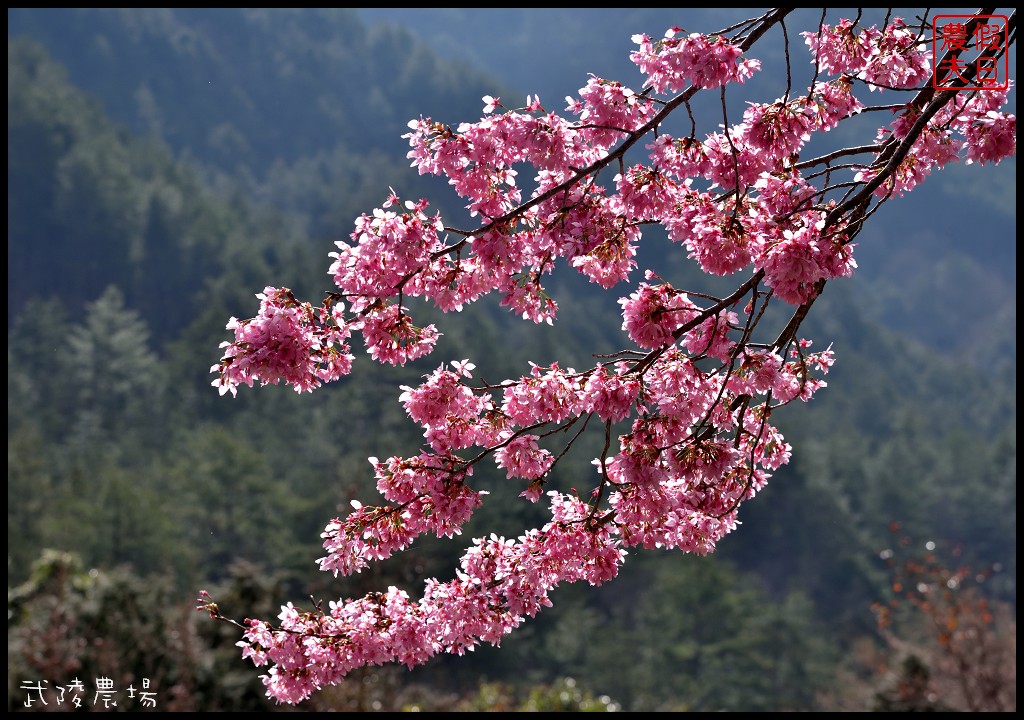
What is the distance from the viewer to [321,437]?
3175 cm

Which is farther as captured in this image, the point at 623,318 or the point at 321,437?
the point at 321,437

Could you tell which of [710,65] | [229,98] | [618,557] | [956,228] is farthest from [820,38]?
[956,228]

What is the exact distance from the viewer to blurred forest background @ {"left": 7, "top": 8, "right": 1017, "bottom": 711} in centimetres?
1013

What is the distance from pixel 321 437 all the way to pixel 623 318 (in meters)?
30.1

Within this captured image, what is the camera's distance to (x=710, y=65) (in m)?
2.37

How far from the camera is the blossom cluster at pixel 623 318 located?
2.39 metres

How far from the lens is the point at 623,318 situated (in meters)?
2.52

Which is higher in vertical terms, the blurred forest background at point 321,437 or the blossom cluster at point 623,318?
the blurred forest background at point 321,437

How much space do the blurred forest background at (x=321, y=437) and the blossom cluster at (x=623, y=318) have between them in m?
5.16

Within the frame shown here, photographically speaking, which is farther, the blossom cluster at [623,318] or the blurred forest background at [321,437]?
the blurred forest background at [321,437]

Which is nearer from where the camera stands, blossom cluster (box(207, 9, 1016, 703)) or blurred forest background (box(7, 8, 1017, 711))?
blossom cluster (box(207, 9, 1016, 703))

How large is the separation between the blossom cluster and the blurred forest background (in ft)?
16.9

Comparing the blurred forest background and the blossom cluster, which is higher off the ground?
the blurred forest background

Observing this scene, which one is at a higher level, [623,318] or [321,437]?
[321,437]
